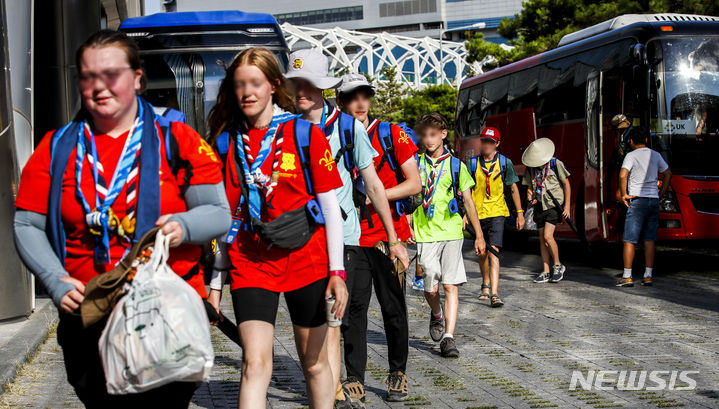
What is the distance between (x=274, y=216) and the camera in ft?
12.5

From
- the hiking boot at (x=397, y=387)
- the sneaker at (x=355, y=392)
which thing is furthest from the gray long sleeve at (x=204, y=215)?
the hiking boot at (x=397, y=387)

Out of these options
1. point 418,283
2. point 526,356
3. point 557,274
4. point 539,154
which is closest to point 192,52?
point 539,154

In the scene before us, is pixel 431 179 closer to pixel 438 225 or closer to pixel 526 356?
pixel 438 225

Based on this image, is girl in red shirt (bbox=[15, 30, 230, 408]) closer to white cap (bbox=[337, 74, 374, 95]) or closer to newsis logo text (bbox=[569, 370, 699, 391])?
white cap (bbox=[337, 74, 374, 95])

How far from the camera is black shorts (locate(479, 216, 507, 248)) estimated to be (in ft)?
33.7

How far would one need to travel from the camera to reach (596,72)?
1441 centimetres

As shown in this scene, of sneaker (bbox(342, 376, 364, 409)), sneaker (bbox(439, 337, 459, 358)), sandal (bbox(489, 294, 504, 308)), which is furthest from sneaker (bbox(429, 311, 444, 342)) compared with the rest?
sandal (bbox(489, 294, 504, 308))

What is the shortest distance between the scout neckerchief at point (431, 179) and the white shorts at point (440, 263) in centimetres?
25

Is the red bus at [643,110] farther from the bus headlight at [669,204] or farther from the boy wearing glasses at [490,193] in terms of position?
the boy wearing glasses at [490,193]

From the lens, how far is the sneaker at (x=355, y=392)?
A: 17.3ft

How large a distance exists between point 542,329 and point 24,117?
531cm

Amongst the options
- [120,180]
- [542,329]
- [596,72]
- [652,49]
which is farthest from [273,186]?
[596,72]

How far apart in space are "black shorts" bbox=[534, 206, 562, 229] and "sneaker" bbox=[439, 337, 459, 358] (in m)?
5.38

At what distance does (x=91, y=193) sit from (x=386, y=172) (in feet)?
9.75
